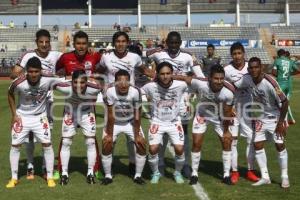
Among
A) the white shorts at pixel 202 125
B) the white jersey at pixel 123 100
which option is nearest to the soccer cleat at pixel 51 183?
the white jersey at pixel 123 100

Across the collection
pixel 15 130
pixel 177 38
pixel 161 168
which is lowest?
pixel 161 168

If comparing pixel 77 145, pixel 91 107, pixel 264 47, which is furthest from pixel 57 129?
pixel 264 47

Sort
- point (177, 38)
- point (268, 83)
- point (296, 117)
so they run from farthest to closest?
point (296, 117)
point (177, 38)
point (268, 83)

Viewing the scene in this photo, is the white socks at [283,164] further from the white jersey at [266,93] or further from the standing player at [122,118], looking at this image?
the standing player at [122,118]

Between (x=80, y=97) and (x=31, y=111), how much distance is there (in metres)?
0.76

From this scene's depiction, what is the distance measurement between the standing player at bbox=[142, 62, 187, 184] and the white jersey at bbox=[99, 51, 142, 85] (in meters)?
0.51

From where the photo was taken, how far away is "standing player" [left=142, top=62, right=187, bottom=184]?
7.55m

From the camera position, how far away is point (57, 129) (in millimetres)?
13211

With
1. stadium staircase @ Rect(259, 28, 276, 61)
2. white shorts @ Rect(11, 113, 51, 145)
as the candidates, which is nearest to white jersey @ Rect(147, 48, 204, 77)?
white shorts @ Rect(11, 113, 51, 145)

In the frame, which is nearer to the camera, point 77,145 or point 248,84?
point 248,84

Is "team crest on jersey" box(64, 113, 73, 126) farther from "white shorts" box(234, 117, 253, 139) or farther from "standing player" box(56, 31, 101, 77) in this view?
"white shorts" box(234, 117, 253, 139)

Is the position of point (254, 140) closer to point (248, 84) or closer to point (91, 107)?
point (248, 84)

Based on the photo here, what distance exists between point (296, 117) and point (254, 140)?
26.3 feet

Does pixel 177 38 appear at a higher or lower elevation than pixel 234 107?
higher
